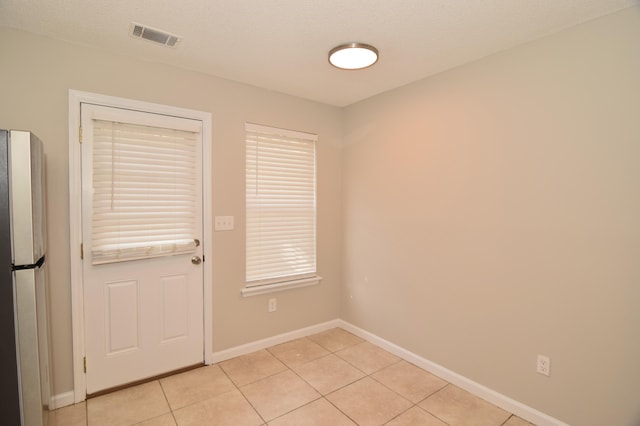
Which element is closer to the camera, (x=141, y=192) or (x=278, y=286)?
(x=141, y=192)

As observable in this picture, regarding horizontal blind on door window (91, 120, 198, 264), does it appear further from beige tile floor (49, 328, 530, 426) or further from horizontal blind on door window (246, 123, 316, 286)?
beige tile floor (49, 328, 530, 426)

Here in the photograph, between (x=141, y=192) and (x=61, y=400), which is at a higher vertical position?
(x=141, y=192)

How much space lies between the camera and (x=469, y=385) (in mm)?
2479

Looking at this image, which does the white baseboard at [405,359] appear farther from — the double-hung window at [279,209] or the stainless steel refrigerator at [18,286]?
the stainless steel refrigerator at [18,286]

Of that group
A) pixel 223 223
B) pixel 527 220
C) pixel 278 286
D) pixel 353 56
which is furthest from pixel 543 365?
pixel 223 223

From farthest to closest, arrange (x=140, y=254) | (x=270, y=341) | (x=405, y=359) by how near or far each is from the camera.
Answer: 1. (x=270, y=341)
2. (x=405, y=359)
3. (x=140, y=254)

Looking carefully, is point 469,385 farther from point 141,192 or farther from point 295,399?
point 141,192

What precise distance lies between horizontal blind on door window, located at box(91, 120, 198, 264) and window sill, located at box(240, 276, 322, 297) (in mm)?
678

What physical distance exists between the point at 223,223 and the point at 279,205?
614mm

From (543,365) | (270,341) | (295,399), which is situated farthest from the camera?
(270,341)

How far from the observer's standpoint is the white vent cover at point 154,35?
2025 mm

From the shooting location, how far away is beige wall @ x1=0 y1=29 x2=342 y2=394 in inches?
83.2

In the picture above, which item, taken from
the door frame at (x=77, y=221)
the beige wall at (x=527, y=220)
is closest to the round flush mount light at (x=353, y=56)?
the beige wall at (x=527, y=220)

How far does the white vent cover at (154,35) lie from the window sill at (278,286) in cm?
210
